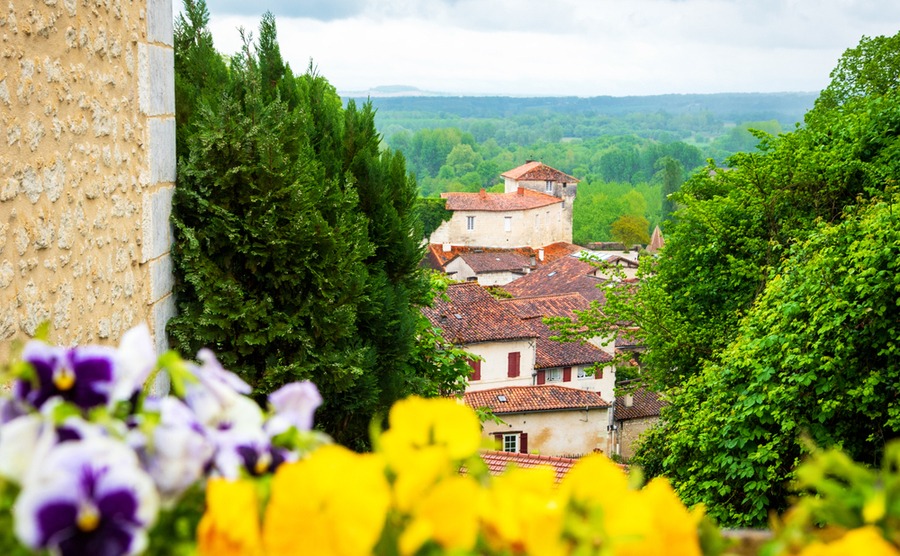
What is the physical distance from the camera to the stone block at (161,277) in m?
5.23

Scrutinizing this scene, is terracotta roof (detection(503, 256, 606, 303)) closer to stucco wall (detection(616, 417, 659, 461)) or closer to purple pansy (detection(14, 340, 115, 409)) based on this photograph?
stucco wall (detection(616, 417, 659, 461))

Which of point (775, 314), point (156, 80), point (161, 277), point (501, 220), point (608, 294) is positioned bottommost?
point (501, 220)

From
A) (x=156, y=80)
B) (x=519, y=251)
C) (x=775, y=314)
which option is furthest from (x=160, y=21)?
(x=519, y=251)

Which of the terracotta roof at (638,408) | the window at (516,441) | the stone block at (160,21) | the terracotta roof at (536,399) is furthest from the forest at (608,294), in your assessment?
the terracotta roof at (638,408)

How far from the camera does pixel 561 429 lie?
28531 mm

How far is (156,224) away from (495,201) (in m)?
66.8

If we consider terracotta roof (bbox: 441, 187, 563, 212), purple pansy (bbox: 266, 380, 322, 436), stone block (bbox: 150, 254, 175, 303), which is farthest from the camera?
terracotta roof (bbox: 441, 187, 563, 212)

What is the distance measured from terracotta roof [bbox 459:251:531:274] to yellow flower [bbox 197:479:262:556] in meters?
55.2

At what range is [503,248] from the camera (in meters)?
71.4

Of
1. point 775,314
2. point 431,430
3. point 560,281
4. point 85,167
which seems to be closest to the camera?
point 431,430

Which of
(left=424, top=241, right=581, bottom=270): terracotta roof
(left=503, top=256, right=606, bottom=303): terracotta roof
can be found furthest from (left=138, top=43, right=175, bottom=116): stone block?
(left=424, top=241, right=581, bottom=270): terracotta roof

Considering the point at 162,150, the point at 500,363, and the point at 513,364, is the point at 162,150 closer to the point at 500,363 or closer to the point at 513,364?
the point at 500,363

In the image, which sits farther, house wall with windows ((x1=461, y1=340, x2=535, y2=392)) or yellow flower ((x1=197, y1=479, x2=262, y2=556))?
house wall with windows ((x1=461, y1=340, x2=535, y2=392))

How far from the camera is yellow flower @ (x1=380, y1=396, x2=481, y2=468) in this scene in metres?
0.94
